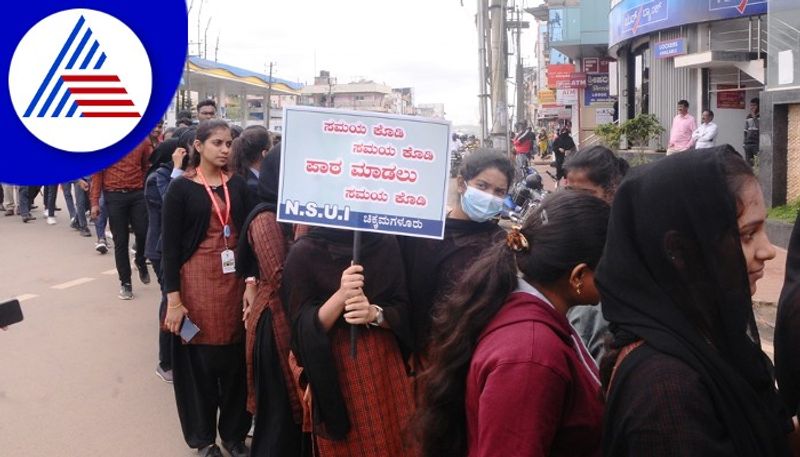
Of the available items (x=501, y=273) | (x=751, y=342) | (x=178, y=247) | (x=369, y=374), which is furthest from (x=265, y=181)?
(x=751, y=342)

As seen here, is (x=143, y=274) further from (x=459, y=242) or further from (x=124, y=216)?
(x=459, y=242)

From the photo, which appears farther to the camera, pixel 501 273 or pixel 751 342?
pixel 501 273

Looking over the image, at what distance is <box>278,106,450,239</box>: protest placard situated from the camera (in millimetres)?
2713

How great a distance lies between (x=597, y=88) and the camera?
1139 inches

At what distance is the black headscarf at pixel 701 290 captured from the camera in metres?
1.42

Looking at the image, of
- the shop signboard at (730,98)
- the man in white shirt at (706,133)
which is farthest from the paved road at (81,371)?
the shop signboard at (730,98)

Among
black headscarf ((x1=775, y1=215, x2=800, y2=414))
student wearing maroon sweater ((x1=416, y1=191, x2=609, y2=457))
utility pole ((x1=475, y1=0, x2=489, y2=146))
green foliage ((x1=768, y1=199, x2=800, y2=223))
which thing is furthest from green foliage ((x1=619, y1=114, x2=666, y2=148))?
student wearing maroon sweater ((x1=416, y1=191, x2=609, y2=457))

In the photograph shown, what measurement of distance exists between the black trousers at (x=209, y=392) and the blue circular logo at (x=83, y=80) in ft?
8.87

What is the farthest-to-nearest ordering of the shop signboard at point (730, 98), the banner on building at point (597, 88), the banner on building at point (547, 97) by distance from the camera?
1. the banner on building at point (547, 97)
2. the banner on building at point (597, 88)
3. the shop signboard at point (730, 98)

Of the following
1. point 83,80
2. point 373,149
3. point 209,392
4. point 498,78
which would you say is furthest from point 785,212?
point 83,80

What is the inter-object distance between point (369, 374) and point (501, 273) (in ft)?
3.67

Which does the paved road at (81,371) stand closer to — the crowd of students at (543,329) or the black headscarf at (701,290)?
the crowd of students at (543,329)

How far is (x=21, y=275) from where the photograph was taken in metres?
8.84

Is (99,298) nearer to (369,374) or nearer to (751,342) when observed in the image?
(369,374)
